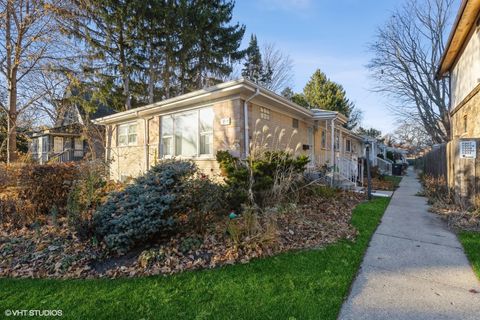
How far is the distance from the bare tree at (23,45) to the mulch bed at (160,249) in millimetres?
9511

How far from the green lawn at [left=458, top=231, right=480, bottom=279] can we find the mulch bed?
65.6 inches

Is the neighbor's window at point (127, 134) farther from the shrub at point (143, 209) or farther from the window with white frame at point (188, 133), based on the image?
the shrub at point (143, 209)

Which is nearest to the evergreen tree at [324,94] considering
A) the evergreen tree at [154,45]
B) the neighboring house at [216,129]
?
the evergreen tree at [154,45]

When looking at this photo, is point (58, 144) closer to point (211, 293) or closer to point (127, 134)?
point (127, 134)

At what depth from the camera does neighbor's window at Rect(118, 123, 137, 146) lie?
11.8 meters

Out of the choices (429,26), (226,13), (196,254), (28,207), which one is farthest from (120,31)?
(429,26)

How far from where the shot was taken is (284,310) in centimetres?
255

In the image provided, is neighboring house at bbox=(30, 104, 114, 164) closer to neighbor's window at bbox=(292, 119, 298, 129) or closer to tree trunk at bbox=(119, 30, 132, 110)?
tree trunk at bbox=(119, 30, 132, 110)

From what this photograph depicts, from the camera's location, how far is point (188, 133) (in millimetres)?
9156

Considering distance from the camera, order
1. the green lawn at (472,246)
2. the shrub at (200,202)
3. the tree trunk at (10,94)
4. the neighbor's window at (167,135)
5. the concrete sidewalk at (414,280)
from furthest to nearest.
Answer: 1. the tree trunk at (10,94)
2. the neighbor's window at (167,135)
3. the shrub at (200,202)
4. the green lawn at (472,246)
5. the concrete sidewalk at (414,280)

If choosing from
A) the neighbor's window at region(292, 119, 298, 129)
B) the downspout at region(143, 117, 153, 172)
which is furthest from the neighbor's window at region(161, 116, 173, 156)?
the neighbor's window at region(292, 119, 298, 129)

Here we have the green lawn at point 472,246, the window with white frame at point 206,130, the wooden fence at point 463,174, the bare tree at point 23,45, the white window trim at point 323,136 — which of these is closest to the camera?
the green lawn at point 472,246

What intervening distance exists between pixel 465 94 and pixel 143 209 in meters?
10.8

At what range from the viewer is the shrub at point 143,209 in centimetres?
382
